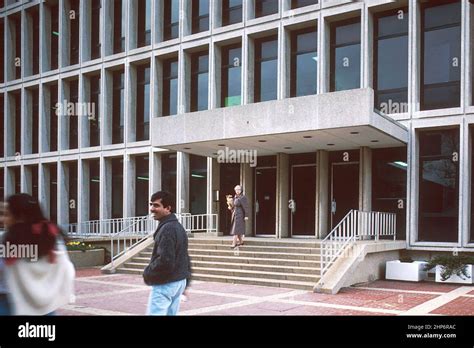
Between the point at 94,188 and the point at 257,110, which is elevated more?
the point at 257,110

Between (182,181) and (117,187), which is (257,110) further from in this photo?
(117,187)

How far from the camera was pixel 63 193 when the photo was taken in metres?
25.0

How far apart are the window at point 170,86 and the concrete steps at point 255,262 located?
Result: 23.6ft

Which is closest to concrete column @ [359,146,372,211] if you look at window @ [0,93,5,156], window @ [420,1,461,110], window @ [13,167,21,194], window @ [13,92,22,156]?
window @ [420,1,461,110]

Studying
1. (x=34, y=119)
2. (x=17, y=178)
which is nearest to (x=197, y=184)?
(x=34, y=119)

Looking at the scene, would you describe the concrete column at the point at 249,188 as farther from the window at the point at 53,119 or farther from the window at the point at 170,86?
the window at the point at 53,119

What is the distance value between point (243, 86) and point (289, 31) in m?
2.42

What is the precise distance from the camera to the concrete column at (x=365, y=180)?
16.2 metres

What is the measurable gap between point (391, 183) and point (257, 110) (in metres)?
5.04

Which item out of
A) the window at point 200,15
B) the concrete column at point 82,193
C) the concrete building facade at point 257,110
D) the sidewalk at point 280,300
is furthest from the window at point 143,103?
the sidewalk at point 280,300

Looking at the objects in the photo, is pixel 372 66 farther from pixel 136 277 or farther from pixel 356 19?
pixel 136 277

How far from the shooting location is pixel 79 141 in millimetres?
24094

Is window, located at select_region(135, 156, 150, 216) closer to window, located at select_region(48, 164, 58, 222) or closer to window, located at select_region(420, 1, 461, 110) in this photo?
window, located at select_region(48, 164, 58, 222)
